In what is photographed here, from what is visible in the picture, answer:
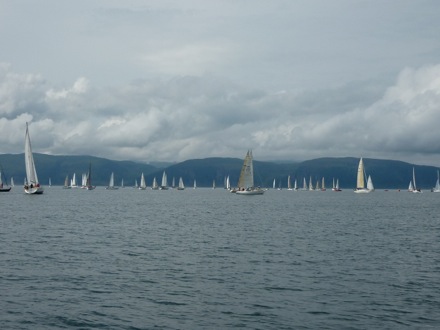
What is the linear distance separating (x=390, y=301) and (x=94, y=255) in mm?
27698

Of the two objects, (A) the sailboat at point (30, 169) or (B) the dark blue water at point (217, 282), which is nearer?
(B) the dark blue water at point (217, 282)

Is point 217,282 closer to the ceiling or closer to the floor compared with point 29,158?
closer to the floor

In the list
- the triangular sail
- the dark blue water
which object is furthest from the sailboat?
the dark blue water

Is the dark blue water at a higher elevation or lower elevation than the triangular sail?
lower

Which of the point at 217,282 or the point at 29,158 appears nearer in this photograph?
the point at 217,282

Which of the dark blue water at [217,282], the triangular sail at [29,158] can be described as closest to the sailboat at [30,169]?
the triangular sail at [29,158]

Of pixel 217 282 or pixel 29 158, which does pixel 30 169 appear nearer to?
pixel 29 158

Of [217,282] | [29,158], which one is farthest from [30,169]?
[217,282]

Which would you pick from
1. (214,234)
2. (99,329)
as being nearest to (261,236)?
(214,234)

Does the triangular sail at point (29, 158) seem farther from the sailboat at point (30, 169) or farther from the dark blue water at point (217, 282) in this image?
the dark blue water at point (217, 282)

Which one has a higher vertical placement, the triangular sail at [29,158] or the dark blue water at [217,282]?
the triangular sail at [29,158]

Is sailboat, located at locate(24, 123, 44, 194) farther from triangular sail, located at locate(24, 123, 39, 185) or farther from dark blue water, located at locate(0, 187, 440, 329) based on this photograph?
dark blue water, located at locate(0, 187, 440, 329)

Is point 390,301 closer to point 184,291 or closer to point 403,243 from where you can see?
point 184,291

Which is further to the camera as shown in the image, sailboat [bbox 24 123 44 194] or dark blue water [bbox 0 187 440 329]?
sailboat [bbox 24 123 44 194]
